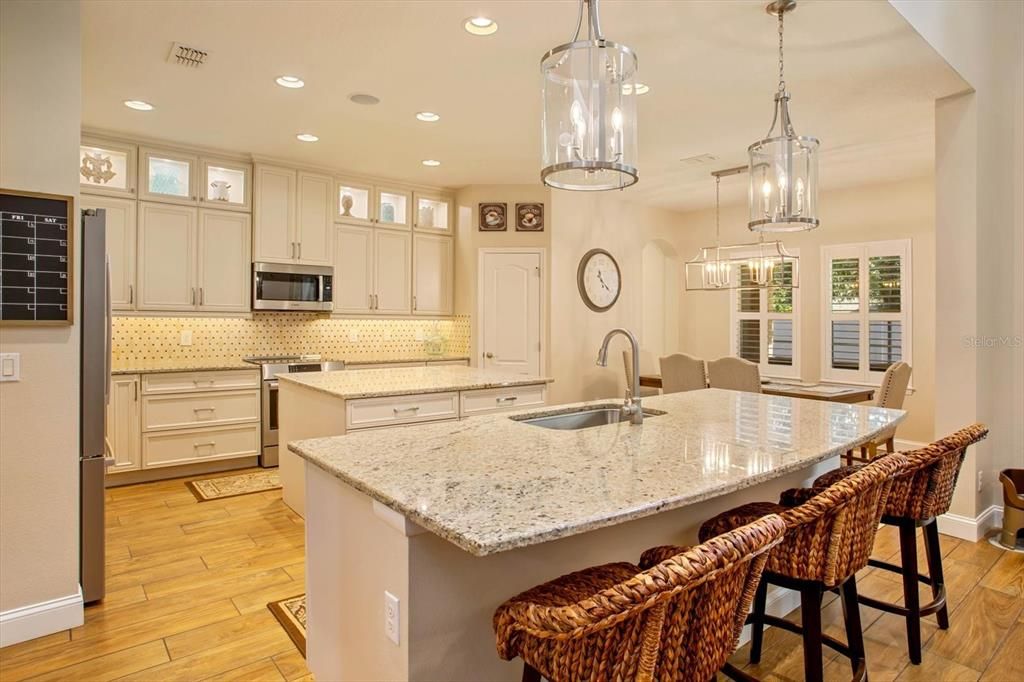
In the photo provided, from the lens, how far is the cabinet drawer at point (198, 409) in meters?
4.46

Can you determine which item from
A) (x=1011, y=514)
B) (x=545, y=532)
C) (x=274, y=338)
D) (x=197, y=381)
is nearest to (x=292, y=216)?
(x=274, y=338)

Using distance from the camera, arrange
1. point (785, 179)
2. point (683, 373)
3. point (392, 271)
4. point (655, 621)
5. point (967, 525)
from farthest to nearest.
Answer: point (392, 271), point (683, 373), point (967, 525), point (785, 179), point (655, 621)

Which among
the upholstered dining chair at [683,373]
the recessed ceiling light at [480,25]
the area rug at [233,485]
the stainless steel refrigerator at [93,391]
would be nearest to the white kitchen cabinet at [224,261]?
the area rug at [233,485]

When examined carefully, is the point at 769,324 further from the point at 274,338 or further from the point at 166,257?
the point at 166,257

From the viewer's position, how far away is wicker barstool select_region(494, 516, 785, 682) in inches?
37.1

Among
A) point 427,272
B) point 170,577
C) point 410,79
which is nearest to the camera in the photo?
point 170,577

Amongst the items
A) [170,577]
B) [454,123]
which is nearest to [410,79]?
[454,123]

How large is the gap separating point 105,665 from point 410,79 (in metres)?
3.15

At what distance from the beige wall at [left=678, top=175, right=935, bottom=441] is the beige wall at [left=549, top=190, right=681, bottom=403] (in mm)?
911

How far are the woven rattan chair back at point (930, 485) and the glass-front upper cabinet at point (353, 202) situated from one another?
4.90 metres

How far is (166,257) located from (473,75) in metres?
2.96

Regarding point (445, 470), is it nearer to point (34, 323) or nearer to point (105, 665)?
point (105, 665)

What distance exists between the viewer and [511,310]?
240 inches

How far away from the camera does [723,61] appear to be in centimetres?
321
